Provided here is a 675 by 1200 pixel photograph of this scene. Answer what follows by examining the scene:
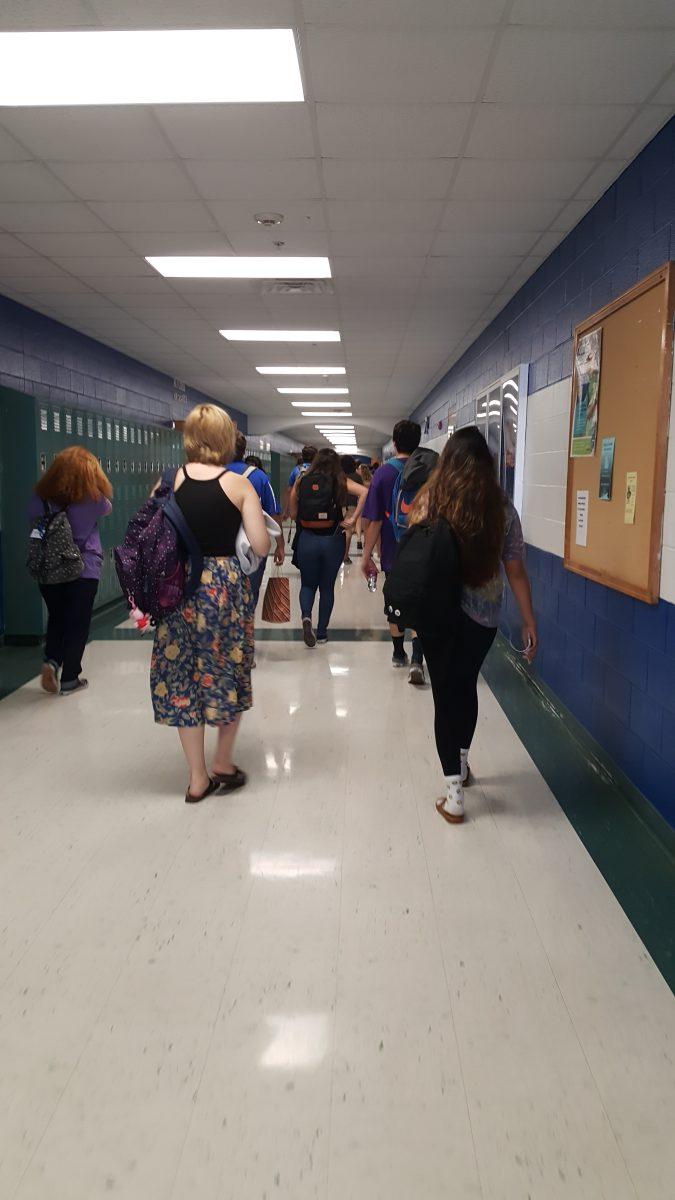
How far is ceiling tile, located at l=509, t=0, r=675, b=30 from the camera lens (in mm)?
2299

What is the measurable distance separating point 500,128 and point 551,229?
139 cm

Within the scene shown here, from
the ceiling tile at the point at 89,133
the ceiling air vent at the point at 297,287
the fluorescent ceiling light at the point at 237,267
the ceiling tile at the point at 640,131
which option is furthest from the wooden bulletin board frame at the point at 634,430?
the ceiling air vent at the point at 297,287

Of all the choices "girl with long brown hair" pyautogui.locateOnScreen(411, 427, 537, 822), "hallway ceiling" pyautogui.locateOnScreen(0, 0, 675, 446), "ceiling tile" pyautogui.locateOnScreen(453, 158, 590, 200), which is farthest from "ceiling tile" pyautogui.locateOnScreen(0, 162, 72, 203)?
"girl with long brown hair" pyautogui.locateOnScreen(411, 427, 537, 822)

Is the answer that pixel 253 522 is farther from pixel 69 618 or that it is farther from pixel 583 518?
pixel 69 618

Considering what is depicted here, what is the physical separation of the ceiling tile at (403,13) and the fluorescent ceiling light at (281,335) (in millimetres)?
5291

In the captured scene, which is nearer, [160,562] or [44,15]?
[44,15]

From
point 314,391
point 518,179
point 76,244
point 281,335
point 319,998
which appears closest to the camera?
point 319,998

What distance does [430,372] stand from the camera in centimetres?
1078

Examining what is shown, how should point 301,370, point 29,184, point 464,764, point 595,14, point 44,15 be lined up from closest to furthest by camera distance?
point 595,14
point 44,15
point 464,764
point 29,184
point 301,370

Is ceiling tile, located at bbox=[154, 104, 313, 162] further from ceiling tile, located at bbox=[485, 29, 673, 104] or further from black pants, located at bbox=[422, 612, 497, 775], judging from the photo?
black pants, located at bbox=[422, 612, 497, 775]

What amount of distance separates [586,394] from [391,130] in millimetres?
1453

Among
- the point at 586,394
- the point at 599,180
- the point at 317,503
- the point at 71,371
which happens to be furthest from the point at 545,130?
the point at 71,371

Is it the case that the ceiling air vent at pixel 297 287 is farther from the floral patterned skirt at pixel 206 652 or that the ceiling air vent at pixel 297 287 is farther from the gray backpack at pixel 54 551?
the floral patterned skirt at pixel 206 652

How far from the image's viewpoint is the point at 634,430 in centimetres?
317
